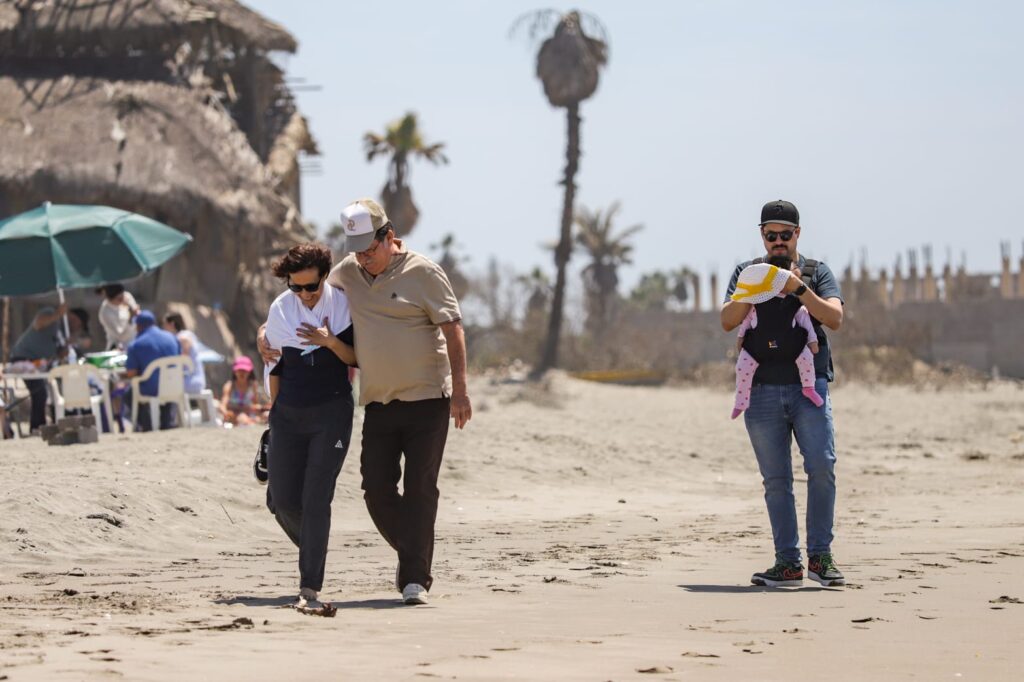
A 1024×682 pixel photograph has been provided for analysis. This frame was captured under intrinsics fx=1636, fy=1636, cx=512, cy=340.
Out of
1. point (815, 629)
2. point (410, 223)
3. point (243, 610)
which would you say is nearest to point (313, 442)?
point (243, 610)

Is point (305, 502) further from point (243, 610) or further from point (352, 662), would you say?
point (352, 662)

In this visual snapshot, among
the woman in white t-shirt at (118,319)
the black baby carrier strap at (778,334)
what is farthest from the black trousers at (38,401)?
the black baby carrier strap at (778,334)

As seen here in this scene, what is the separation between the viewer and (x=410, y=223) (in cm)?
4375

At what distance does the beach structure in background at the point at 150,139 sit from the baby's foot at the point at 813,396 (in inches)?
675

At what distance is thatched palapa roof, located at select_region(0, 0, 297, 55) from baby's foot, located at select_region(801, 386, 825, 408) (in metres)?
19.8

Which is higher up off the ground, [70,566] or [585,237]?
[585,237]

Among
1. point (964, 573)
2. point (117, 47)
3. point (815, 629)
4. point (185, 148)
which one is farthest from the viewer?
point (117, 47)

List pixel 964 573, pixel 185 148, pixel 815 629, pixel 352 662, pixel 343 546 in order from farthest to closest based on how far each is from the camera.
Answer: pixel 185 148
pixel 343 546
pixel 964 573
pixel 815 629
pixel 352 662

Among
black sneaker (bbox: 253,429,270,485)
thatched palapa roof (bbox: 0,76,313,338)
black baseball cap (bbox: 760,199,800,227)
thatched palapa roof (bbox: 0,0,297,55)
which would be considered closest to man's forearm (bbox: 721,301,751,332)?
black baseball cap (bbox: 760,199,800,227)

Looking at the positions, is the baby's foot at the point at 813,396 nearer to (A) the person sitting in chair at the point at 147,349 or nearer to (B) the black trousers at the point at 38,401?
(A) the person sitting in chair at the point at 147,349

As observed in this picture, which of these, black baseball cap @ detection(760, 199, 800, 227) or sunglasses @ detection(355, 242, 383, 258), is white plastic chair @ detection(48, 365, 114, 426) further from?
black baseball cap @ detection(760, 199, 800, 227)

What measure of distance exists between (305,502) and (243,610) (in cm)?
58

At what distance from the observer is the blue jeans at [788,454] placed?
755 centimetres

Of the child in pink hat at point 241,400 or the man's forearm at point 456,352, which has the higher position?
the man's forearm at point 456,352
